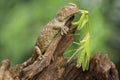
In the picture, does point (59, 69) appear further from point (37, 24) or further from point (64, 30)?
point (37, 24)

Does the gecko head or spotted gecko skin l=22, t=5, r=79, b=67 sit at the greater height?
the gecko head

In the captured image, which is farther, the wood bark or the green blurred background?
the green blurred background

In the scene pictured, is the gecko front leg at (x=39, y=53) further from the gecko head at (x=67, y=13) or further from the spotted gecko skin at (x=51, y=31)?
the gecko head at (x=67, y=13)

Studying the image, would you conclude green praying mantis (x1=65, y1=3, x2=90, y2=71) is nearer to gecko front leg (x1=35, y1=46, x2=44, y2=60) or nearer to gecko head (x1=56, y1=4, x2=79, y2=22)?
gecko head (x1=56, y1=4, x2=79, y2=22)

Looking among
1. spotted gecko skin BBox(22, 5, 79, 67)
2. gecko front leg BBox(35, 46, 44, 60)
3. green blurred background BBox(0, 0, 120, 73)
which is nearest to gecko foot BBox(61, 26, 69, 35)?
spotted gecko skin BBox(22, 5, 79, 67)

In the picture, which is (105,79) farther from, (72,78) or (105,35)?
(105,35)

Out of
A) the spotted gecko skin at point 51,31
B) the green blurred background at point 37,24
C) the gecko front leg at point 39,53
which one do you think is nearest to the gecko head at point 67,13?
the spotted gecko skin at point 51,31

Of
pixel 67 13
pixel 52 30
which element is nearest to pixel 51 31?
pixel 52 30

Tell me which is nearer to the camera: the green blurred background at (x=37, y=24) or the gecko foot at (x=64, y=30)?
the gecko foot at (x=64, y=30)
